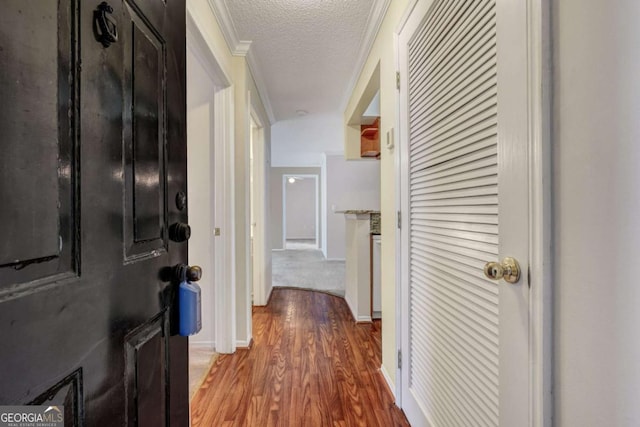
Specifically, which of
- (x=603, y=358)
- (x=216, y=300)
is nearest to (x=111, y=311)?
(x=603, y=358)

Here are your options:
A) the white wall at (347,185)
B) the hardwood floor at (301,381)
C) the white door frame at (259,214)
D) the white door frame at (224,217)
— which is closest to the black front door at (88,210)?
the hardwood floor at (301,381)

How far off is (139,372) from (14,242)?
0.41 metres

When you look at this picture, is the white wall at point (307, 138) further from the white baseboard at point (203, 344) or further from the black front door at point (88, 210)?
the black front door at point (88, 210)

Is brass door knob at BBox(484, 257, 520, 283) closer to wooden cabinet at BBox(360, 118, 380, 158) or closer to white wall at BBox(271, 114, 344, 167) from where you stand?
wooden cabinet at BBox(360, 118, 380, 158)

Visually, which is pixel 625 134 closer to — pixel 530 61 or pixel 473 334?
pixel 530 61

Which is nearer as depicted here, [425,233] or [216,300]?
[425,233]

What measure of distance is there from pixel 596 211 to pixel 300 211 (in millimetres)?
10339

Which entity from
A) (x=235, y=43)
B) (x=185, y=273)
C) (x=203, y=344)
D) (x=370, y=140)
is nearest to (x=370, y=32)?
(x=235, y=43)

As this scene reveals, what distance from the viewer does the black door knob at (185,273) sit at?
842 millimetres

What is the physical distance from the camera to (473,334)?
3.18ft

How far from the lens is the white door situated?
2.43ft

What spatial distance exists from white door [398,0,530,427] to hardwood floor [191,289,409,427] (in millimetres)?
286

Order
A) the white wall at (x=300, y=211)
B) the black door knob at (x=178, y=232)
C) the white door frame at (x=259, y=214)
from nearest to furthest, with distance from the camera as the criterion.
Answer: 1. the black door knob at (x=178, y=232)
2. the white door frame at (x=259, y=214)
3. the white wall at (x=300, y=211)

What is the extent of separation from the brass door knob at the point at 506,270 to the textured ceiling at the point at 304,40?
5.82ft
